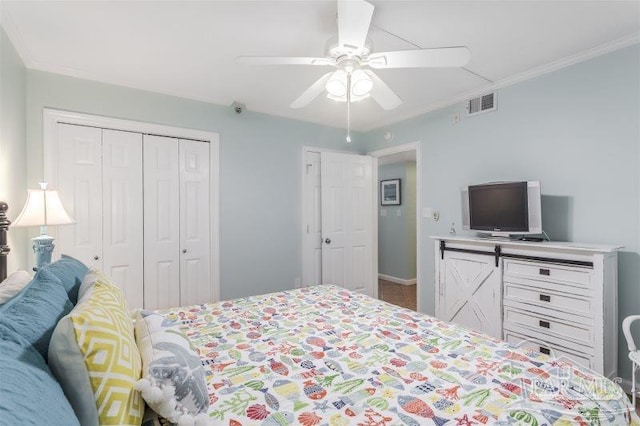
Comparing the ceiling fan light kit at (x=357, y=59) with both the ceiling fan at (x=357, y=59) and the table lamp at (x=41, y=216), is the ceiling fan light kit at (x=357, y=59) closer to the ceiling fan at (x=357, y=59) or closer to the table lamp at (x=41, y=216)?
the ceiling fan at (x=357, y=59)

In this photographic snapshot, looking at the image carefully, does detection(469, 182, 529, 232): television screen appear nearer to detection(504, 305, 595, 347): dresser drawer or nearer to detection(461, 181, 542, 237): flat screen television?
detection(461, 181, 542, 237): flat screen television

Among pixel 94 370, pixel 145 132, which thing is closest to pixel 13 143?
pixel 145 132

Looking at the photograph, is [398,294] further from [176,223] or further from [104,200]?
[104,200]

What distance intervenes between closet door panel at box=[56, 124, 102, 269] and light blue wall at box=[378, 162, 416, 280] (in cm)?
447

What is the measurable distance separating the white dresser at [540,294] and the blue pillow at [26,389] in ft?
8.89

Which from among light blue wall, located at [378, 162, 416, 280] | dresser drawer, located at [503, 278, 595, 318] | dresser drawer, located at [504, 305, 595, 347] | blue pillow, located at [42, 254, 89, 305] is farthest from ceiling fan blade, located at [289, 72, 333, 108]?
light blue wall, located at [378, 162, 416, 280]

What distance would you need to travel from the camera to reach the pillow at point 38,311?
76cm

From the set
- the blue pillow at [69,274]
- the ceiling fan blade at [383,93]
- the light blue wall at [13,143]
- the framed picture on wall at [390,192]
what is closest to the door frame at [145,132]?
the light blue wall at [13,143]

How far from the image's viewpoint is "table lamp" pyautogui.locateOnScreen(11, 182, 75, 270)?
6.63ft

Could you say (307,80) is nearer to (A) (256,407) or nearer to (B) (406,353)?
(B) (406,353)

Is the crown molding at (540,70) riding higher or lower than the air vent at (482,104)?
higher

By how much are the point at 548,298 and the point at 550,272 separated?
7.6 inches

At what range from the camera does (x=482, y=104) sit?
122 inches

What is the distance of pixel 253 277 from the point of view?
11.9 feet
